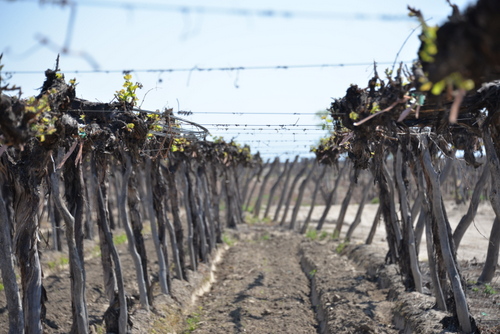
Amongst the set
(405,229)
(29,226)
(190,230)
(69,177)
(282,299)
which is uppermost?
(69,177)

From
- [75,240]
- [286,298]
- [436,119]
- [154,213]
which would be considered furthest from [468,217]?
[75,240]

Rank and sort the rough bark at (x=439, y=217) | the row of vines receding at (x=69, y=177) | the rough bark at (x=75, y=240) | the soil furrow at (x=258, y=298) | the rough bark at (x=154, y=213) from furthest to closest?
the rough bark at (x=154, y=213), the soil furrow at (x=258, y=298), the rough bark at (x=439, y=217), the rough bark at (x=75, y=240), the row of vines receding at (x=69, y=177)

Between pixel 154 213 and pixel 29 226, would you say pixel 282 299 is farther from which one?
pixel 29 226

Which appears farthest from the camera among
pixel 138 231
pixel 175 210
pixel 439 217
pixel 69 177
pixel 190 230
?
pixel 190 230

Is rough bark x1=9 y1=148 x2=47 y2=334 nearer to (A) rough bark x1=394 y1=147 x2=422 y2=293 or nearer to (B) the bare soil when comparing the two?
(B) the bare soil

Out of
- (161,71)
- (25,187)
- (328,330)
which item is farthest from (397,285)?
(25,187)

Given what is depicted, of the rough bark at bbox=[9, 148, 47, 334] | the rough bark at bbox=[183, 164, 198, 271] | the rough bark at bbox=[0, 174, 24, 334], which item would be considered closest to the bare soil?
the rough bark at bbox=[183, 164, 198, 271]

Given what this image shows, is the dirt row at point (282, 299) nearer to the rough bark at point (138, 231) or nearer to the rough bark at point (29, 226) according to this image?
the rough bark at point (138, 231)

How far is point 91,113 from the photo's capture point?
7.11 metres

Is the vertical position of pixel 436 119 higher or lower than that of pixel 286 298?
higher

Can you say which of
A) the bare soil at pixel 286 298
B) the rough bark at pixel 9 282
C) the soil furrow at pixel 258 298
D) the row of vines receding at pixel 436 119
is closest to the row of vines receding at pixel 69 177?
the rough bark at pixel 9 282

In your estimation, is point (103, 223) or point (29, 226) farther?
point (103, 223)

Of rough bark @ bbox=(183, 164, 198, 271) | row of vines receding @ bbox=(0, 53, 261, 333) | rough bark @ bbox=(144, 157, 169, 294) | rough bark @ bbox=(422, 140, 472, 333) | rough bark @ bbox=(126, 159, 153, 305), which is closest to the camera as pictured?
row of vines receding @ bbox=(0, 53, 261, 333)

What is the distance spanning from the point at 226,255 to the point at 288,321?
879 centimetres
